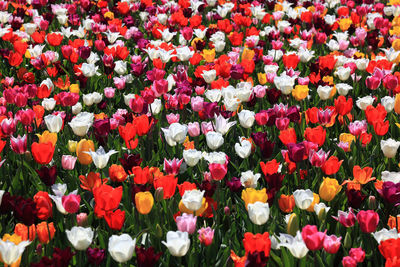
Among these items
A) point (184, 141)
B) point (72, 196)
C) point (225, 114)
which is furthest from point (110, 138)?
point (72, 196)

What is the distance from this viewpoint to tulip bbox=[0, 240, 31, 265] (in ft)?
7.18

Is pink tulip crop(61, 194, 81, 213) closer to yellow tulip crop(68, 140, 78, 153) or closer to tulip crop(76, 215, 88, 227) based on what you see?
tulip crop(76, 215, 88, 227)

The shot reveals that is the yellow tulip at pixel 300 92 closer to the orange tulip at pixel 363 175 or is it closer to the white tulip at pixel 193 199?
the orange tulip at pixel 363 175

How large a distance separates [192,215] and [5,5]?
20.3 ft

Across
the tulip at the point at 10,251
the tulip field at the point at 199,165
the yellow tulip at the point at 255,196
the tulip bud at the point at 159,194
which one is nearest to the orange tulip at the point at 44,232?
the tulip field at the point at 199,165

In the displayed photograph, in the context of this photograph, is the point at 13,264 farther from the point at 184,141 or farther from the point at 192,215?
the point at 184,141

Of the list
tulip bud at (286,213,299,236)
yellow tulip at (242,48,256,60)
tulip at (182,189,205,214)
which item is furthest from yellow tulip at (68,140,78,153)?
yellow tulip at (242,48,256,60)

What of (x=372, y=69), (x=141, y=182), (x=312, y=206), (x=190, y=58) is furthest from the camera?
(x=190, y=58)

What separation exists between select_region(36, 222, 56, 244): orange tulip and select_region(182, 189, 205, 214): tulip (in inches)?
24.4

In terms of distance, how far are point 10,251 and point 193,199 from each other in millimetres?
845

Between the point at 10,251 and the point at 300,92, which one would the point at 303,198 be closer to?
the point at 10,251

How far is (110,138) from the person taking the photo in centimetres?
387

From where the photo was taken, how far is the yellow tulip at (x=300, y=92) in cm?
435

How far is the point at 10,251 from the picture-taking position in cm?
220
